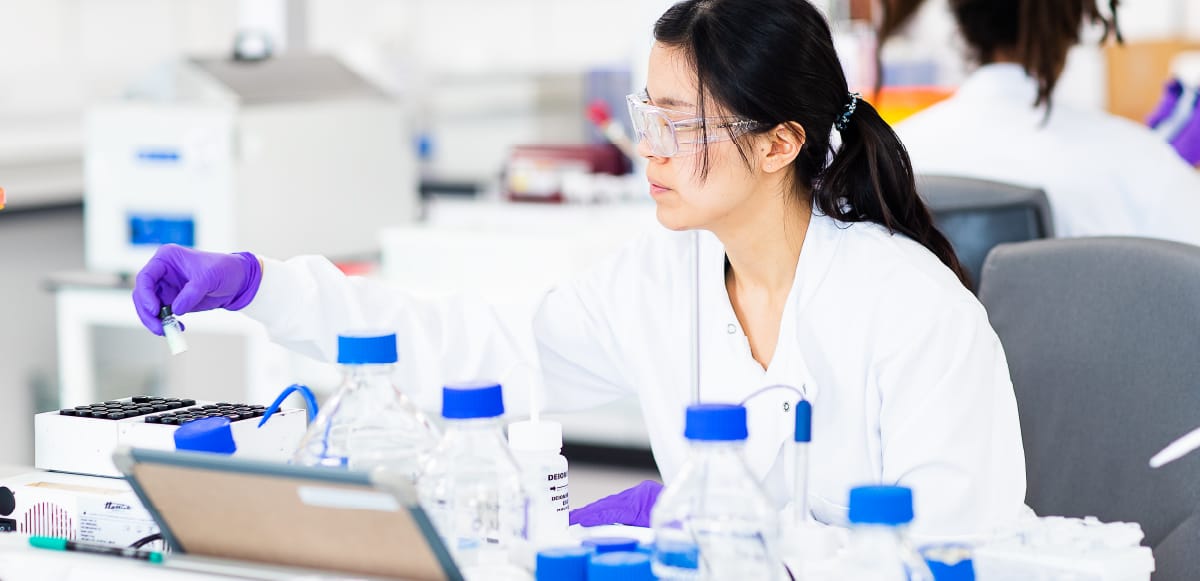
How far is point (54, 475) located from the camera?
1.21 m

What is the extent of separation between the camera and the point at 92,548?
1034 millimetres

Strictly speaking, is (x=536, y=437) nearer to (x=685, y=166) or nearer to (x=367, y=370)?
(x=367, y=370)

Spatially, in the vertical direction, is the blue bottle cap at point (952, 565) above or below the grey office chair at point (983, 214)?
below

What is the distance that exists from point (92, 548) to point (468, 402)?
292 mm

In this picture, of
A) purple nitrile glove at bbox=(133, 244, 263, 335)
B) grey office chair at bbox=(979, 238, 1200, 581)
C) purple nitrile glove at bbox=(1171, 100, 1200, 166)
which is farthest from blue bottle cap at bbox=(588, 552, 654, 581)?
purple nitrile glove at bbox=(1171, 100, 1200, 166)

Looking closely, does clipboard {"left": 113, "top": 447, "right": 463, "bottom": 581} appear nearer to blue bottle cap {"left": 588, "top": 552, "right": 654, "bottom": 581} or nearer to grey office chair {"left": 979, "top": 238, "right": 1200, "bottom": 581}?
blue bottle cap {"left": 588, "top": 552, "right": 654, "bottom": 581}

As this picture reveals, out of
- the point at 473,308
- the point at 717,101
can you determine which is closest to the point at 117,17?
the point at 473,308

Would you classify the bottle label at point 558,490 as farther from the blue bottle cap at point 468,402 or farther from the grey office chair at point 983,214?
the grey office chair at point 983,214

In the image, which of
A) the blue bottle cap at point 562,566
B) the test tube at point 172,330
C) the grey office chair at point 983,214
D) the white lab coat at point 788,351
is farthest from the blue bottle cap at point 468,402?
the grey office chair at point 983,214

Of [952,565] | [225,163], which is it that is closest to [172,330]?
[952,565]

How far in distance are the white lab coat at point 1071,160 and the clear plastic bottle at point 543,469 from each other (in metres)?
1.20

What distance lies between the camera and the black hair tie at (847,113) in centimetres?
150

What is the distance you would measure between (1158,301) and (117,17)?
11.4 feet

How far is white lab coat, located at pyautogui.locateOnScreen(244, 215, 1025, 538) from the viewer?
1.32 m
